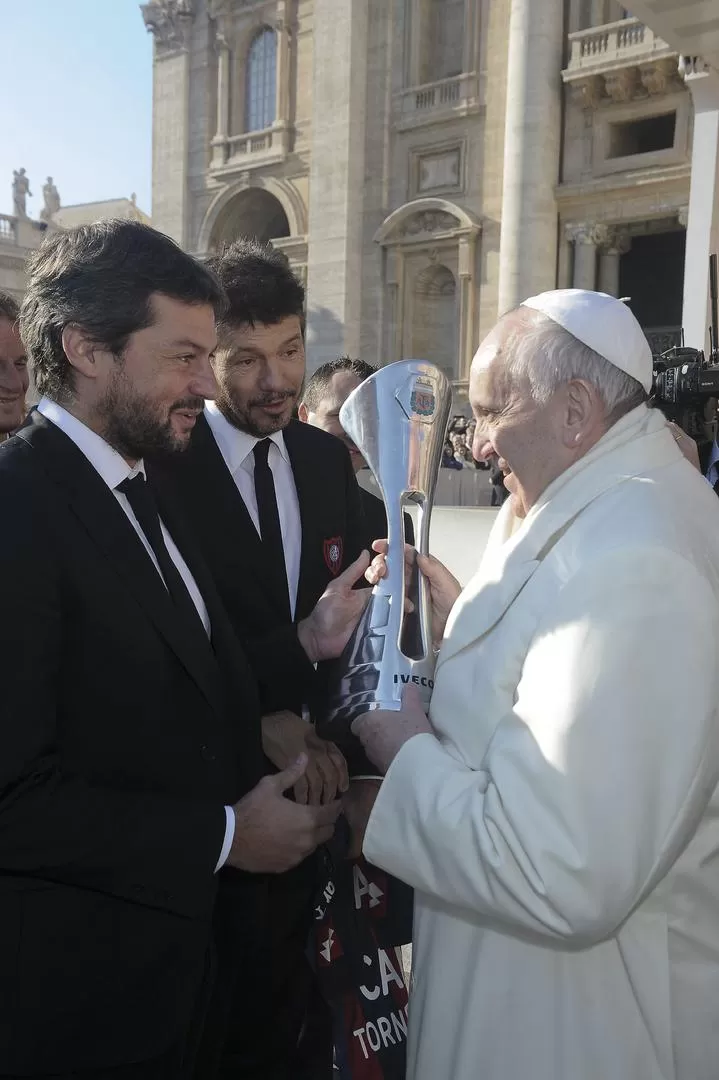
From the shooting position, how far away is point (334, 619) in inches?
82.9

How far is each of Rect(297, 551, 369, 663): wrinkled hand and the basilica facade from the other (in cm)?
1345

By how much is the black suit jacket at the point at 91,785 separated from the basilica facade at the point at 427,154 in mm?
14074

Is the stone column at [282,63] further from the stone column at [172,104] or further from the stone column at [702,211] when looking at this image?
the stone column at [702,211]

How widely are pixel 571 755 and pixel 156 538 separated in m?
0.88

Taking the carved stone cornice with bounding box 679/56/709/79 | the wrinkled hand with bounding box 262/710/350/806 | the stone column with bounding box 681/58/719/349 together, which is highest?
the carved stone cornice with bounding box 679/56/709/79

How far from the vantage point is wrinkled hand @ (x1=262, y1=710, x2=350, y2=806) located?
6.46 ft

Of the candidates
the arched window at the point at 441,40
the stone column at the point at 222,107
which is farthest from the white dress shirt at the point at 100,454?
the stone column at the point at 222,107

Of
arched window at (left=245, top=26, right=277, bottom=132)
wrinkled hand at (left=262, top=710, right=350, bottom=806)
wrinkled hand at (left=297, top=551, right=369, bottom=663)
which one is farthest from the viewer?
arched window at (left=245, top=26, right=277, bottom=132)

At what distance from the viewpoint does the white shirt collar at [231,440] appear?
7.88ft

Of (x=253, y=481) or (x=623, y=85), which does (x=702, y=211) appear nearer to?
(x=253, y=481)

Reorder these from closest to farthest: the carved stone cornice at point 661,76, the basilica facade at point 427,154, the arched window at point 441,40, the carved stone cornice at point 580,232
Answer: the carved stone cornice at point 661,76, the basilica facade at point 427,154, the carved stone cornice at point 580,232, the arched window at point 441,40

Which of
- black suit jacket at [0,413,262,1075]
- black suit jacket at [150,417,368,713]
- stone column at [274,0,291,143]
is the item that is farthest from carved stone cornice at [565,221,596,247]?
black suit jacket at [0,413,262,1075]

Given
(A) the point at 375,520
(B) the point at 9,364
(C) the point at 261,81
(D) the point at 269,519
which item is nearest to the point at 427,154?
(C) the point at 261,81

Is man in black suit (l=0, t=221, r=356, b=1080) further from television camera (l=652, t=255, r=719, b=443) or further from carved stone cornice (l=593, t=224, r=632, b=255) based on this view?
carved stone cornice (l=593, t=224, r=632, b=255)
